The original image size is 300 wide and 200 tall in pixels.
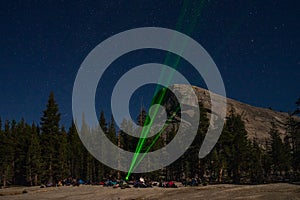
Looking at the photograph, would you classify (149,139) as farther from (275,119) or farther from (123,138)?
(275,119)

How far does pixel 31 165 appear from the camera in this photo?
56.2 m

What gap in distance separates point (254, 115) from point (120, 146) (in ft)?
315

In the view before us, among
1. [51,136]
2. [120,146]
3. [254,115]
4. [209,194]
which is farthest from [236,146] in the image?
[254,115]

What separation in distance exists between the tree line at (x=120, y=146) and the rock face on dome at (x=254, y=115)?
54.1 metres

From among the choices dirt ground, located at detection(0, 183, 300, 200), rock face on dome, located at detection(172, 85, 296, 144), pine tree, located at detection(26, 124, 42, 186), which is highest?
rock face on dome, located at detection(172, 85, 296, 144)

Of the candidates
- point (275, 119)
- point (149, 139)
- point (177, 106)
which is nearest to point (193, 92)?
point (177, 106)

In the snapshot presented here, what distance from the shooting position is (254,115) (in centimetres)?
13912

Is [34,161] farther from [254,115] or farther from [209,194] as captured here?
[254,115]

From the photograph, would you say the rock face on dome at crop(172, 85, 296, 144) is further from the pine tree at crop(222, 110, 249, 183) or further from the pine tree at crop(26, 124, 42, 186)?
the pine tree at crop(26, 124, 42, 186)

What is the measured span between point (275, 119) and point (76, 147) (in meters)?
106

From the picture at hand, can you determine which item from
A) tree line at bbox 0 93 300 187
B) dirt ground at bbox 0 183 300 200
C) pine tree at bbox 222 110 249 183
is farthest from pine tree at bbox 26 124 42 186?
pine tree at bbox 222 110 249 183

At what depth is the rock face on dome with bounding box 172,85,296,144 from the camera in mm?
124644

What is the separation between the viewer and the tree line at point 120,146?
48781 mm

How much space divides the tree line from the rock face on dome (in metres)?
54.1
